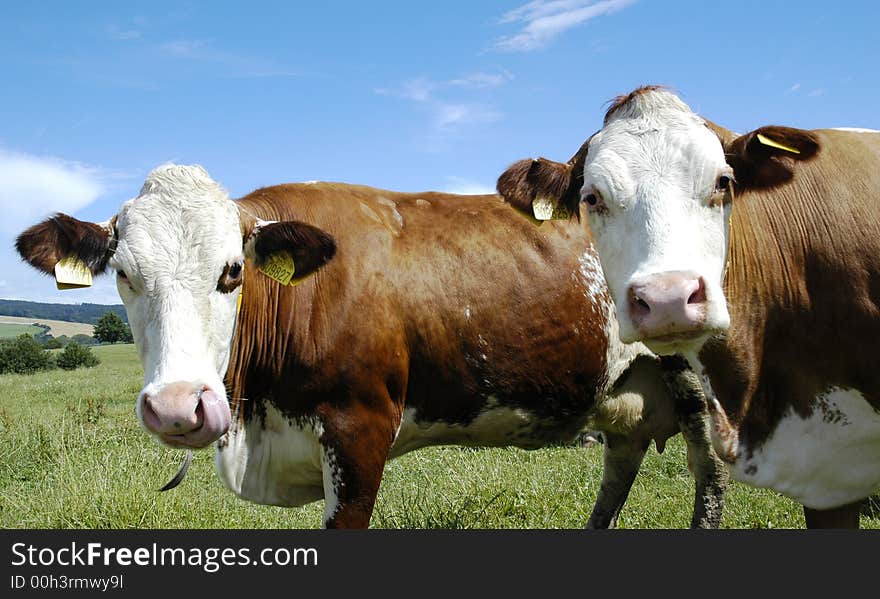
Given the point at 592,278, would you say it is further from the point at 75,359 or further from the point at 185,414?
the point at 75,359

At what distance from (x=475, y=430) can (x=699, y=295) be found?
2.49 metres

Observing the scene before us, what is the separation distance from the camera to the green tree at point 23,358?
42.7 metres

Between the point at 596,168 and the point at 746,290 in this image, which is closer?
the point at 596,168

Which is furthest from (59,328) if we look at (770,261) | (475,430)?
(770,261)

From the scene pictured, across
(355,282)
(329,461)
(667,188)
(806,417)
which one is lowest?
(329,461)

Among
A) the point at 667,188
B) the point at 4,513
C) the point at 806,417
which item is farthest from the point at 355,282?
the point at 4,513

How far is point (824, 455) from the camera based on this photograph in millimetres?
3834

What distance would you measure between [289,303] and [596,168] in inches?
88.3

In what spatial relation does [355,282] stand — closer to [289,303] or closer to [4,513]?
[289,303]

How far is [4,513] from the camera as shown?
6.68 metres

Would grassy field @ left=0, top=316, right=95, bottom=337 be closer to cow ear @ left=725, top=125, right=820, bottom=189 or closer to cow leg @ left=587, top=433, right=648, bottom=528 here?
cow leg @ left=587, top=433, right=648, bottom=528

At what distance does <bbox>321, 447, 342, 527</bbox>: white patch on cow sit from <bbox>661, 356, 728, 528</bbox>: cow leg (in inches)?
96.4

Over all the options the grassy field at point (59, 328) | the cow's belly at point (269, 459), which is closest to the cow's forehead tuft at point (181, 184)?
the cow's belly at point (269, 459)

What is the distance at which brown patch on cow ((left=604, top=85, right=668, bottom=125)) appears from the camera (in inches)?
152
